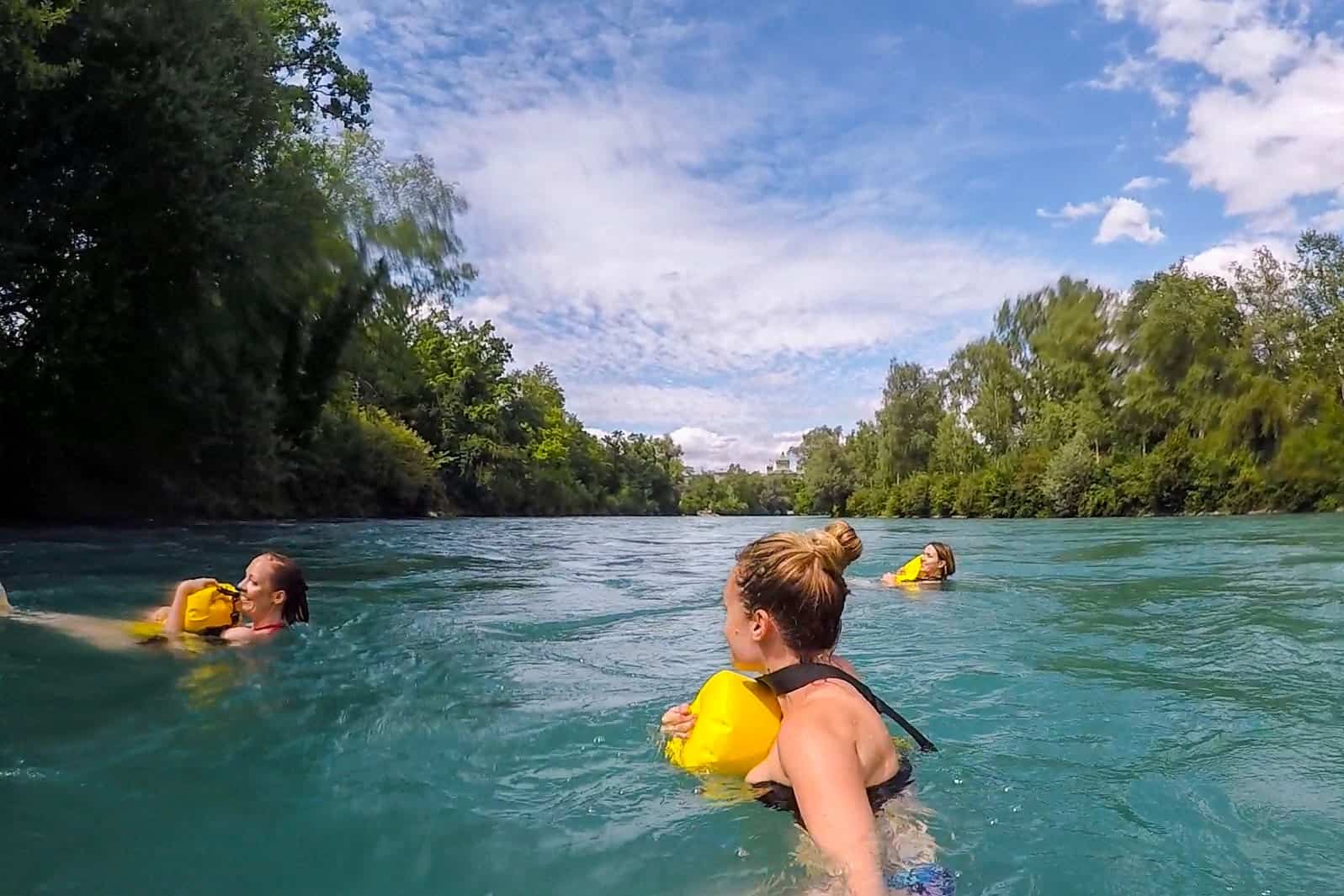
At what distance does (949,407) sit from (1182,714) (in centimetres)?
5728

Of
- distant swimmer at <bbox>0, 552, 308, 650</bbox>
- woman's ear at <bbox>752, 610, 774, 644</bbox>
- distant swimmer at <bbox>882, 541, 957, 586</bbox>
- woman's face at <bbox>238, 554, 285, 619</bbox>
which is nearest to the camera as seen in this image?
woman's ear at <bbox>752, 610, 774, 644</bbox>

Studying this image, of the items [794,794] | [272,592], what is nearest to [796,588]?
[794,794]

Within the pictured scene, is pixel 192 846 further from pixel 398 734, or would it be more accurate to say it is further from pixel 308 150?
pixel 308 150

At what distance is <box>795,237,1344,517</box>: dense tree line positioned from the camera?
40156 mm

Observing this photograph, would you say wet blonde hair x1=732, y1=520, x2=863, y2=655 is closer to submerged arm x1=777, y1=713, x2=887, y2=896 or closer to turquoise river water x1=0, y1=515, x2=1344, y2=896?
submerged arm x1=777, y1=713, x2=887, y2=896

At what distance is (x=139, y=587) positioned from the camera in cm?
856

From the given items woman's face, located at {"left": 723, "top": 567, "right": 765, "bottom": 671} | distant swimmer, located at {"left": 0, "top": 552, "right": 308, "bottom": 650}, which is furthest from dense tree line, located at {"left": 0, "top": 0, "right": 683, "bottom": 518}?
woman's face, located at {"left": 723, "top": 567, "right": 765, "bottom": 671}

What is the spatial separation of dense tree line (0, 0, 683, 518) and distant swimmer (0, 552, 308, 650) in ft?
25.2

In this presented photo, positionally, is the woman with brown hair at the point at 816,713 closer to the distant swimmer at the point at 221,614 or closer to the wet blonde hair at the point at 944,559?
the distant swimmer at the point at 221,614

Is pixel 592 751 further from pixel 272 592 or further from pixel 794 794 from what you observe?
pixel 272 592

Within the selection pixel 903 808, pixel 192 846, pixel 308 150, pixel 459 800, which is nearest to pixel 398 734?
pixel 459 800

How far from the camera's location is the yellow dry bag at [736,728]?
309 cm

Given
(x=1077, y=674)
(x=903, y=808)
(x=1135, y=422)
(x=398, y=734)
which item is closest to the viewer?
(x=903, y=808)

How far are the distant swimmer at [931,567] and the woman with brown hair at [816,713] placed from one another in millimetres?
7534
